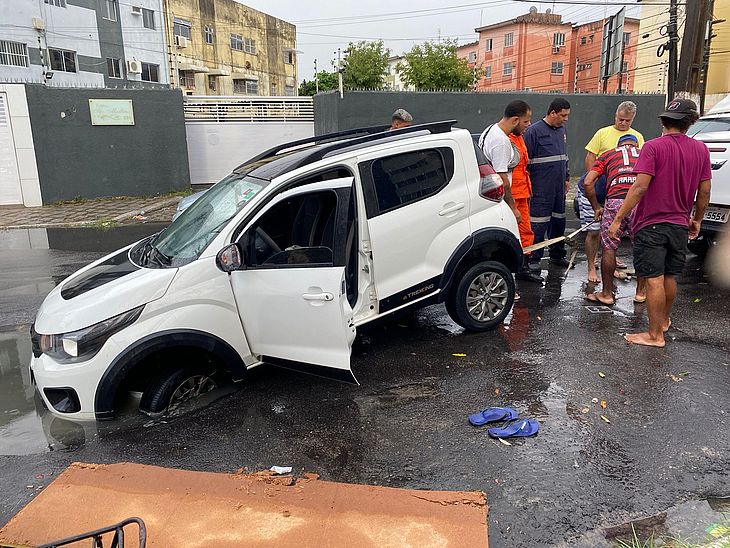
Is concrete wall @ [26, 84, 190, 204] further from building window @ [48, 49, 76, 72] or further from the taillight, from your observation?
building window @ [48, 49, 76, 72]

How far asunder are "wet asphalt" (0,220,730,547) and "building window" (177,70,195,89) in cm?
3983

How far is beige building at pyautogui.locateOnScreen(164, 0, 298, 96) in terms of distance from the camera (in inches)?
1521

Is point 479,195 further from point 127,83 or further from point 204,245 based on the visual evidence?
point 127,83

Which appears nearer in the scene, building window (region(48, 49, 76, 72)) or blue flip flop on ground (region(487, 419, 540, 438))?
blue flip flop on ground (region(487, 419, 540, 438))

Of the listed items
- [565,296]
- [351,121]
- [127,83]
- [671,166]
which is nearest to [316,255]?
[671,166]

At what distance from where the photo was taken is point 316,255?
3652 mm

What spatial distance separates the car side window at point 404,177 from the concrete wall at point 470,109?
9773 mm

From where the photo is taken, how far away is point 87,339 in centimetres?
344

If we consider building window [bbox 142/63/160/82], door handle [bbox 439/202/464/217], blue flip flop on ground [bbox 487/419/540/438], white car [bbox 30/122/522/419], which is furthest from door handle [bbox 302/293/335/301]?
building window [bbox 142/63/160/82]

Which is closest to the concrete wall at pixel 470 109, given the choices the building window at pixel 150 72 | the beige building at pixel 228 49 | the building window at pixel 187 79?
the building window at pixel 150 72

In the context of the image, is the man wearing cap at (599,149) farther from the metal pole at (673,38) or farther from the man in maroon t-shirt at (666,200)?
the metal pole at (673,38)

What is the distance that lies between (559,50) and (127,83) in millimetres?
43318

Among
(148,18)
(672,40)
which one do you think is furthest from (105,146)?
(148,18)

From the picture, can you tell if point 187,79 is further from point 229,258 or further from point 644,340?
point 644,340
